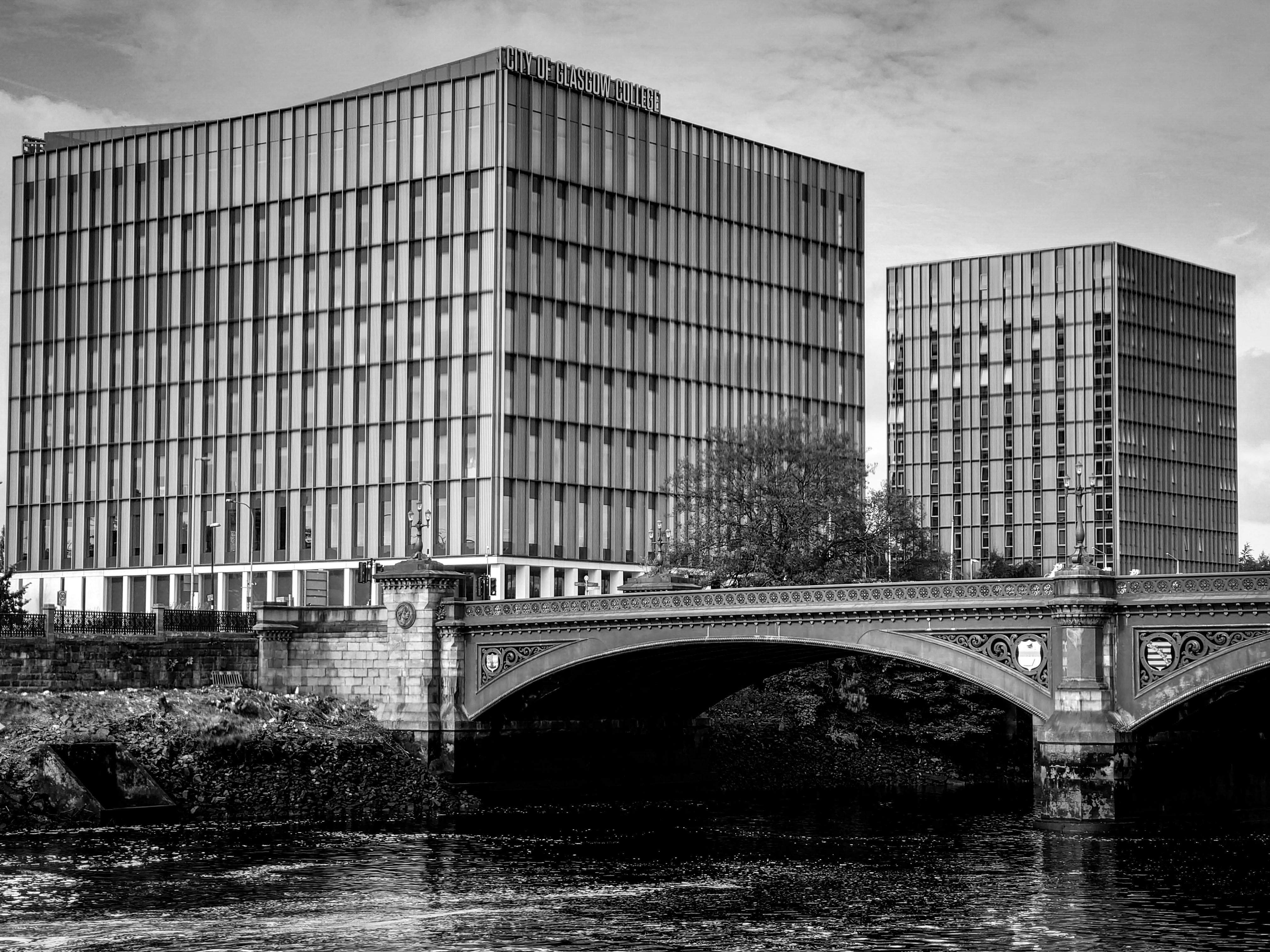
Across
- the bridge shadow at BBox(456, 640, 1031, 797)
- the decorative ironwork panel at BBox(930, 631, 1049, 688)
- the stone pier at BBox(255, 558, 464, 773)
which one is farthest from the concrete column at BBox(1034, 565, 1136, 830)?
the stone pier at BBox(255, 558, 464, 773)

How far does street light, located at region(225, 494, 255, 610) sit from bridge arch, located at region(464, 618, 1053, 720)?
42.5 m

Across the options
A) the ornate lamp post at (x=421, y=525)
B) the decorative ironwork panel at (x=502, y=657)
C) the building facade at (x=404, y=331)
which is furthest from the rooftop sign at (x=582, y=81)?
the decorative ironwork panel at (x=502, y=657)

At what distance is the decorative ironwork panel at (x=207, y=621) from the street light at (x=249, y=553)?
1311 inches

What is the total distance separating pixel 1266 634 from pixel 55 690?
40776mm

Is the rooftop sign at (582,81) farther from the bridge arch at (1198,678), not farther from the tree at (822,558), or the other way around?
the bridge arch at (1198,678)

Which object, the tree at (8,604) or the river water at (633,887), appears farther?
the tree at (8,604)

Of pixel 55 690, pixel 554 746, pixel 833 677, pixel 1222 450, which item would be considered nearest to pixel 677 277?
pixel 833 677

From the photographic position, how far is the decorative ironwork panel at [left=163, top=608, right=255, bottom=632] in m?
78.2

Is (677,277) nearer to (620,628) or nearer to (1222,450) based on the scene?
(620,628)

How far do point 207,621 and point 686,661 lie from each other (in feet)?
67.5

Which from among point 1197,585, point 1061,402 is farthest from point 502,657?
point 1061,402

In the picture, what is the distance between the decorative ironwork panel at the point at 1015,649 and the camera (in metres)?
57.9

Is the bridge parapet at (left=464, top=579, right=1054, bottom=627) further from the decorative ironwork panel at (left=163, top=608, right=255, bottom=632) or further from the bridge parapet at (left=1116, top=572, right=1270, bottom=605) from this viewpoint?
the decorative ironwork panel at (left=163, top=608, right=255, bottom=632)

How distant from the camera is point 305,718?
7081 centimetres
